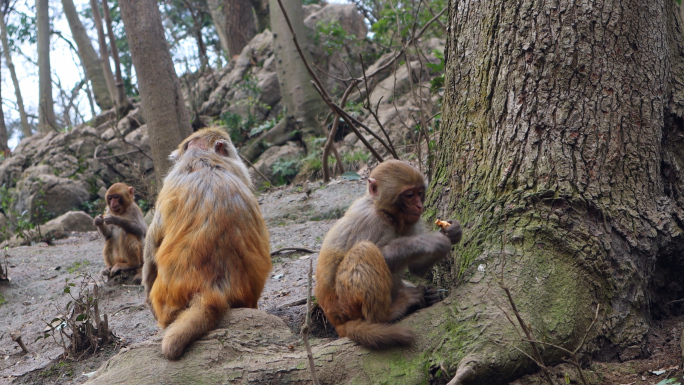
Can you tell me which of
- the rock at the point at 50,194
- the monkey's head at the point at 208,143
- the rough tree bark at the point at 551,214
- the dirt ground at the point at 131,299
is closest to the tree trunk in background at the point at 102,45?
the rock at the point at 50,194

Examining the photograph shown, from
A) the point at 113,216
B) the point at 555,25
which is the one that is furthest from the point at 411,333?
the point at 113,216

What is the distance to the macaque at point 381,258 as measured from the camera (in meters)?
3.97

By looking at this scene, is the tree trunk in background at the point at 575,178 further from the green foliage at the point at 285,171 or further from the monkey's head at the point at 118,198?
the green foliage at the point at 285,171

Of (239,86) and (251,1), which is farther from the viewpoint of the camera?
(251,1)

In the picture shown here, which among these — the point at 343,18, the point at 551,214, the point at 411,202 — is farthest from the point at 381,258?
the point at 343,18

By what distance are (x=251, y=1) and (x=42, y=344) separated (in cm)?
1748

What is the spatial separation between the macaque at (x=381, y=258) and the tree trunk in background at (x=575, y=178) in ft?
1.03

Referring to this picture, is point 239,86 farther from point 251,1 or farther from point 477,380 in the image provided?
point 477,380

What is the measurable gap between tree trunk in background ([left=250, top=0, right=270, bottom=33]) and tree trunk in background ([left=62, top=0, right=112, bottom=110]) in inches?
257

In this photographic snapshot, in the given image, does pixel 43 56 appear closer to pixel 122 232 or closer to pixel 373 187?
pixel 122 232

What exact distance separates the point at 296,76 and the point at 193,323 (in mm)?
12942

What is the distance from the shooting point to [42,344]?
21.1ft

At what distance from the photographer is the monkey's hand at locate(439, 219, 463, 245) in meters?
4.05

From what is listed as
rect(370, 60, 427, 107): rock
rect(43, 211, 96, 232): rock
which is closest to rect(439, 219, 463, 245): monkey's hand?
rect(370, 60, 427, 107): rock
